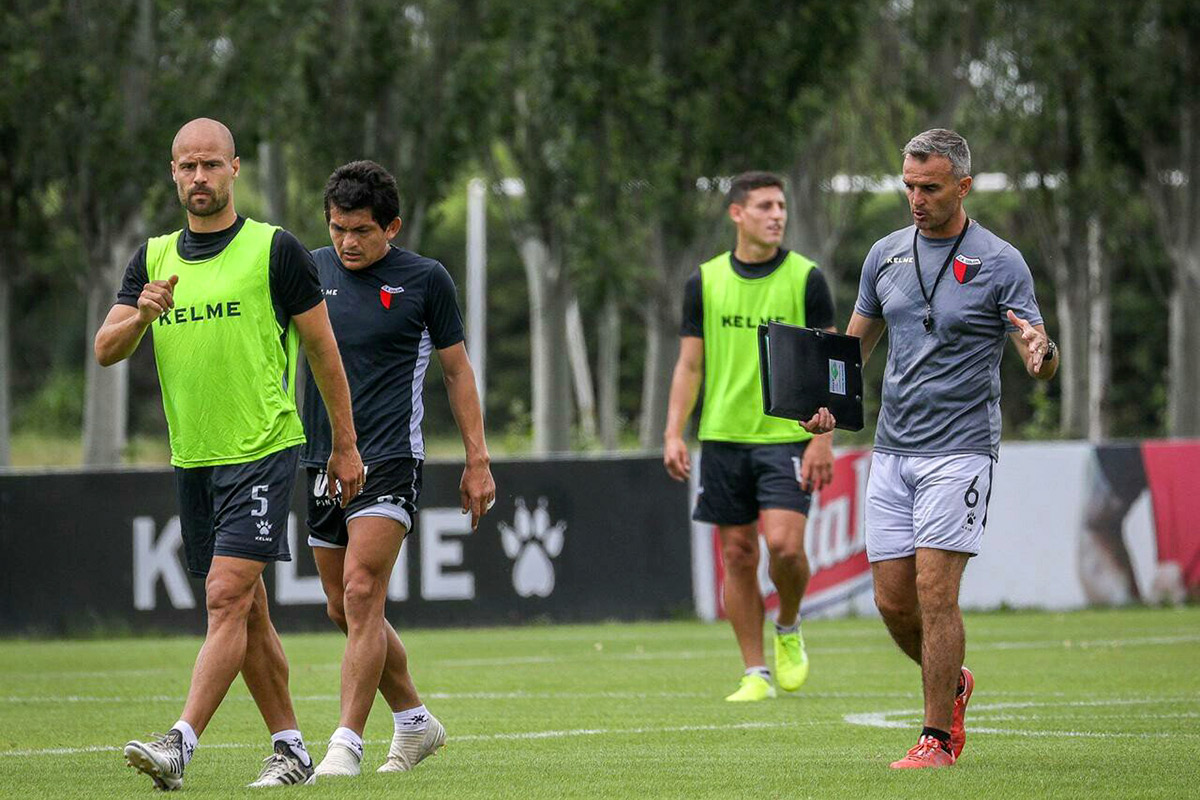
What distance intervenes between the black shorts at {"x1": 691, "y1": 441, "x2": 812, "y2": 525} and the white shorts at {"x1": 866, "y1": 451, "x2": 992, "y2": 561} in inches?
106

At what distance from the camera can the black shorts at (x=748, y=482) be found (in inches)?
405

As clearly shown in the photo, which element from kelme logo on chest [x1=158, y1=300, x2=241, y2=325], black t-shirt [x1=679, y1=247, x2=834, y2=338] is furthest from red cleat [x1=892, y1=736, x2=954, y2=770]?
black t-shirt [x1=679, y1=247, x2=834, y2=338]

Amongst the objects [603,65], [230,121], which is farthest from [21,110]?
[603,65]

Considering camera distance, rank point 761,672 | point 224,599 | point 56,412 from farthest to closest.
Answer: point 56,412 < point 761,672 < point 224,599

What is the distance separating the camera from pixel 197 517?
273 inches

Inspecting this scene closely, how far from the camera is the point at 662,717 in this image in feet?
30.2

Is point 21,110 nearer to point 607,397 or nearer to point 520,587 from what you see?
point 520,587

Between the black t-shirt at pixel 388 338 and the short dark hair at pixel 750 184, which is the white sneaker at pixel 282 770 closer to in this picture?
the black t-shirt at pixel 388 338

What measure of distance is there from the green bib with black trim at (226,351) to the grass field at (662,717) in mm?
1147

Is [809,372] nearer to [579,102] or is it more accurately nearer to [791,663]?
[791,663]

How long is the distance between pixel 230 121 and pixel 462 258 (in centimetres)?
4521

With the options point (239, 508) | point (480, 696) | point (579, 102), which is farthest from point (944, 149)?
point (579, 102)

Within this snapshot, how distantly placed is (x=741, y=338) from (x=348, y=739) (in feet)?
13.3

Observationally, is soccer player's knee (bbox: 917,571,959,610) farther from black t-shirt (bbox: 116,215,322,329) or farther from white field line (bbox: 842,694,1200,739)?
black t-shirt (bbox: 116,215,322,329)
